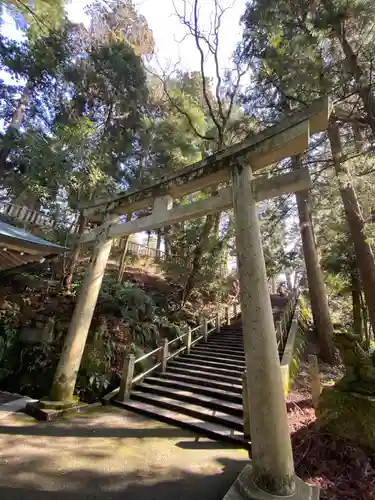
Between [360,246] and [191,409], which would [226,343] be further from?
[360,246]

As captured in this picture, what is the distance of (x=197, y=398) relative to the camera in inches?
213

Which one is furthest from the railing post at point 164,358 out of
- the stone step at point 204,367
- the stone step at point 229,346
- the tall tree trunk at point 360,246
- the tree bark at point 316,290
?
the tree bark at point 316,290

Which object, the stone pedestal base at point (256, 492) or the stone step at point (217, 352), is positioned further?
the stone step at point (217, 352)

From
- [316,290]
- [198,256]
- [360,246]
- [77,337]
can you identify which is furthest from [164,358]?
[316,290]

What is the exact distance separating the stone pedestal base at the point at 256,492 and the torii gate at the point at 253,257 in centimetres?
1

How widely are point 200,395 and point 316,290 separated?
6377mm

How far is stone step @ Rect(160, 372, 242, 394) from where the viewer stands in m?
5.75

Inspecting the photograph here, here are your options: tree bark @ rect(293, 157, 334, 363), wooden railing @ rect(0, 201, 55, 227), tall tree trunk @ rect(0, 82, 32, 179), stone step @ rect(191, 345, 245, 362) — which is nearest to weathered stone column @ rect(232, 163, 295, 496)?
stone step @ rect(191, 345, 245, 362)

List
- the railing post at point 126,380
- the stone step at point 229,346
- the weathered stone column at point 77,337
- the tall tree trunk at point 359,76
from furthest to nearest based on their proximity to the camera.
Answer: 1. the stone step at point 229,346
2. the railing post at point 126,380
3. the weathered stone column at point 77,337
4. the tall tree trunk at point 359,76

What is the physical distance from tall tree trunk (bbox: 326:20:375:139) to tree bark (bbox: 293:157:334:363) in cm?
422

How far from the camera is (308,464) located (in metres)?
3.34

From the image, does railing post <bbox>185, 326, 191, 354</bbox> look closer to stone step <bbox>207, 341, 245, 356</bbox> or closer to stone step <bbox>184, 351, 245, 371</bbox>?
stone step <bbox>184, 351, 245, 371</bbox>

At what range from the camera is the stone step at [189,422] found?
4055 millimetres

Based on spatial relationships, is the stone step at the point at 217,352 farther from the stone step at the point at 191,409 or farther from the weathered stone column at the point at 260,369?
the weathered stone column at the point at 260,369
